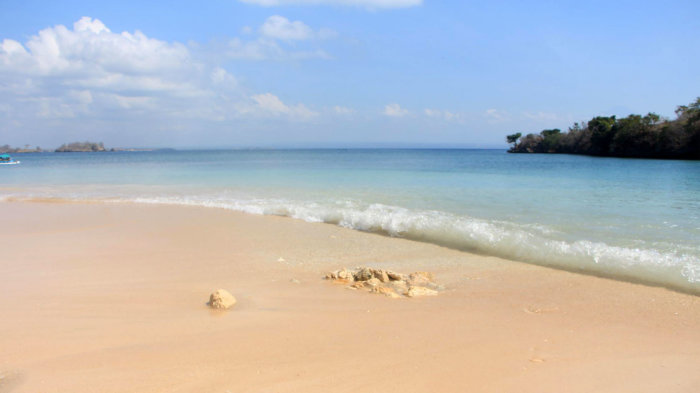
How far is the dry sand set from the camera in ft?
10.2

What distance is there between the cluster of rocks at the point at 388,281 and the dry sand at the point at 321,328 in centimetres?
21

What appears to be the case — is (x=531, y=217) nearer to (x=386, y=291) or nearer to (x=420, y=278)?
(x=420, y=278)

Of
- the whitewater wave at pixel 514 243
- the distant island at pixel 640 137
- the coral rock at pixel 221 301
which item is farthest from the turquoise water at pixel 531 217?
the distant island at pixel 640 137

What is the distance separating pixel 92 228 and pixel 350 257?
21.4ft

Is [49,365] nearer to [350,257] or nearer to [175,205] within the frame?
[350,257]

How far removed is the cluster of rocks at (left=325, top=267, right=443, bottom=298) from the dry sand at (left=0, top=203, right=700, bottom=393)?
0.21 meters

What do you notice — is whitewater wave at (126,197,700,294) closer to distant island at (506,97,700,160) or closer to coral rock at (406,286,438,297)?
coral rock at (406,286,438,297)

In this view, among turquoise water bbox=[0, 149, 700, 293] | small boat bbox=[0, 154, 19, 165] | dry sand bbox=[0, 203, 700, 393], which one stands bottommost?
dry sand bbox=[0, 203, 700, 393]

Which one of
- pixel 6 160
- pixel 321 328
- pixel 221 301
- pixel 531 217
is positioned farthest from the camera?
pixel 6 160

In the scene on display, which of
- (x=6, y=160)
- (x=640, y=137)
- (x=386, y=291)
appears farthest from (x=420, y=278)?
(x=6, y=160)

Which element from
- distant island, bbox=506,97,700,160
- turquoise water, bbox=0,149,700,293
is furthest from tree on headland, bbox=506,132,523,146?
turquoise water, bbox=0,149,700,293

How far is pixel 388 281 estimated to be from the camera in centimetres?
551

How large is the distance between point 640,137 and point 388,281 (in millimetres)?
57486

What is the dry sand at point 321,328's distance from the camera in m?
3.10
